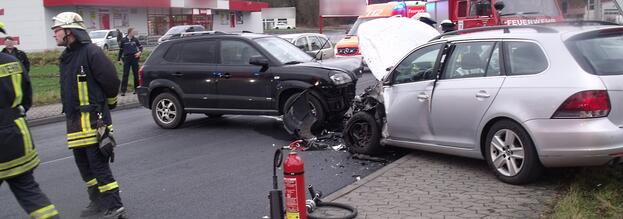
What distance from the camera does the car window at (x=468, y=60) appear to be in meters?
6.22

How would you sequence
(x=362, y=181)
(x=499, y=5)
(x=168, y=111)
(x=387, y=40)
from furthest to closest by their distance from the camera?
(x=499, y=5), (x=168, y=111), (x=387, y=40), (x=362, y=181)

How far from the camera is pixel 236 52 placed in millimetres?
10109

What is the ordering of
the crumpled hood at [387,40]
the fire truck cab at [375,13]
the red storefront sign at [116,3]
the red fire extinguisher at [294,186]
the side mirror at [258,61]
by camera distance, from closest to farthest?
the red fire extinguisher at [294,186] < the crumpled hood at [387,40] < the side mirror at [258,61] < the fire truck cab at [375,13] < the red storefront sign at [116,3]

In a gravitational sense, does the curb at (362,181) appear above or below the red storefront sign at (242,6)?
below

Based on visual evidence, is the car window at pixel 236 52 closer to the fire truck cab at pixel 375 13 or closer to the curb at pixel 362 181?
the curb at pixel 362 181

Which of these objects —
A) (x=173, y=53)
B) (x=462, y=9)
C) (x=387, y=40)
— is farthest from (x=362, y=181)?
(x=462, y=9)

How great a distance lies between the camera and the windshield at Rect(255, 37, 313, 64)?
992 cm

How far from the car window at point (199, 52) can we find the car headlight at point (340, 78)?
223 cm

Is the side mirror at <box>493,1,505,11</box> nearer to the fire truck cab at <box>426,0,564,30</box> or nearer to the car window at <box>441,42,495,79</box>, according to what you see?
the fire truck cab at <box>426,0,564,30</box>

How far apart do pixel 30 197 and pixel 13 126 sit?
A: 526 millimetres

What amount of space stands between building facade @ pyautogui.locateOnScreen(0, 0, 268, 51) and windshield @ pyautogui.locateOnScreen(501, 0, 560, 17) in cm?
3592

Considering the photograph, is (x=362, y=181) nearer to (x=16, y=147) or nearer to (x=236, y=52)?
(x=16, y=147)

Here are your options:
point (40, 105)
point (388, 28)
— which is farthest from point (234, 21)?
point (388, 28)

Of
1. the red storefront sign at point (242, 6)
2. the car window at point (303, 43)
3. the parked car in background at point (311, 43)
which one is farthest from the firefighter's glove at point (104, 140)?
the red storefront sign at point (242, 6)
